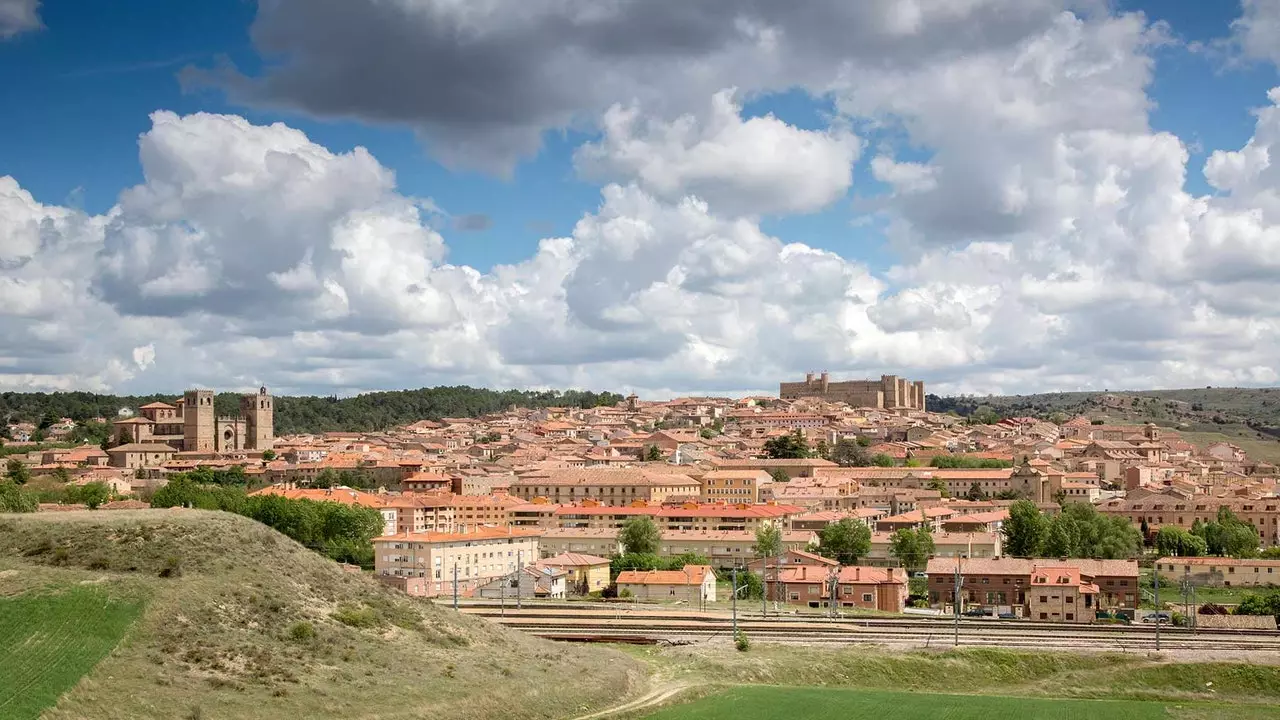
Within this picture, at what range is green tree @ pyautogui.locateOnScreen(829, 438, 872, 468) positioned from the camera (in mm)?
137000

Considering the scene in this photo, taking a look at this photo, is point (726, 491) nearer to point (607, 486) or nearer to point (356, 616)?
point (607, 486)

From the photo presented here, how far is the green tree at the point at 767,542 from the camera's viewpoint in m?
79.0

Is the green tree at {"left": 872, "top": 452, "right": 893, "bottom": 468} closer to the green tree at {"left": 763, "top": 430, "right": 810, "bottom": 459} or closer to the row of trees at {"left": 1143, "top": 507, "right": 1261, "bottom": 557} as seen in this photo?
the green tree at {"left": 763, "top": 430, "right": 810, "bottom": 459}

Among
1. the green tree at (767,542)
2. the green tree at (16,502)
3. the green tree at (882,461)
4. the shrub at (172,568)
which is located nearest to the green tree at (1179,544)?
the green tree at (767,542)

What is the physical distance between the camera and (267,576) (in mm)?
38969

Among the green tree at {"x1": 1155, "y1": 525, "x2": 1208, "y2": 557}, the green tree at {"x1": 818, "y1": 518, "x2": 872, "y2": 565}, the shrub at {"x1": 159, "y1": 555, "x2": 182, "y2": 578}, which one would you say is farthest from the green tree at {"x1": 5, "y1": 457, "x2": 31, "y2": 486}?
the green tree at {"x1": 1155, "y1": 525, "x2": 1208, "y2": 557}

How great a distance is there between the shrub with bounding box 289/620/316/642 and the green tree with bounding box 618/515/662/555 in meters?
44.4

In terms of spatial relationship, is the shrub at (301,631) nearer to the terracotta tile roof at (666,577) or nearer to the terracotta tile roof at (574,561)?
the terracotta tile roof at (666,577)

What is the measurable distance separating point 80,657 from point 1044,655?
2875cm

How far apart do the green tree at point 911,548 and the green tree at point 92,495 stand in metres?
50.8

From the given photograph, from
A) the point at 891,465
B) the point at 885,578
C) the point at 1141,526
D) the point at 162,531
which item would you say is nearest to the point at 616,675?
the point at 162,531

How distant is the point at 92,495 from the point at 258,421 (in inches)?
2146

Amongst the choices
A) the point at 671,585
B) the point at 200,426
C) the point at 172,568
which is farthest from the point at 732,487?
the point at 172,568

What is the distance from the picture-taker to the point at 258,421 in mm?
148625
